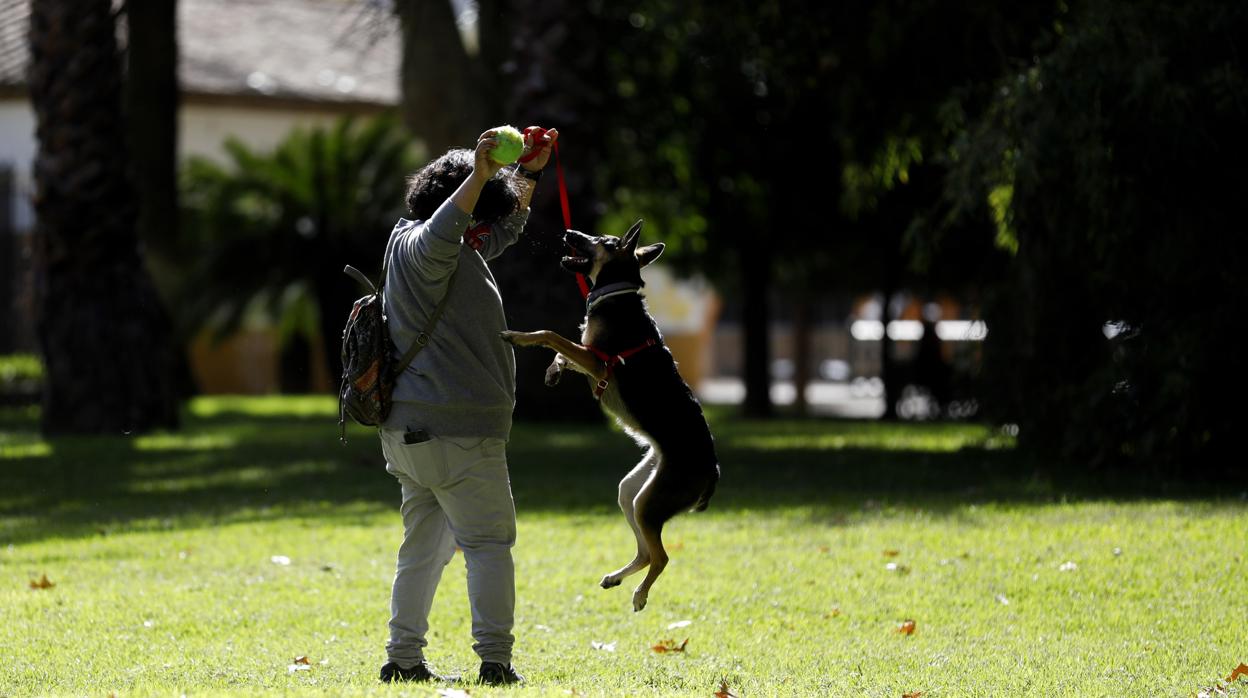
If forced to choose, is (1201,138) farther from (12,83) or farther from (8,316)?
(12,83)

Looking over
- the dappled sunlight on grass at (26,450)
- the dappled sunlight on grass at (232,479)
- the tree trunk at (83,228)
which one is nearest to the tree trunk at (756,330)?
the tree trunk at (83,228)

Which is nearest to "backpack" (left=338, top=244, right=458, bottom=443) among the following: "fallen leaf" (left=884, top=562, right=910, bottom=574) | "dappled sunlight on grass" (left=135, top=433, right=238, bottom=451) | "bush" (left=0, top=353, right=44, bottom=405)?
"fallen leaf" (left=884, top=562, right=910, bottom=574)

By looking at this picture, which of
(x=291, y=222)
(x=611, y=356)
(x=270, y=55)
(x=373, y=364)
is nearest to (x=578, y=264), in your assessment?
(x=611, y=356)

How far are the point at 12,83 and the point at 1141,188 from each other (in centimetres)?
2351

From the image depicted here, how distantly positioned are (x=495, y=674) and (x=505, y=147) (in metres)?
1.87

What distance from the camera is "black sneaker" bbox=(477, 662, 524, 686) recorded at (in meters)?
5.90

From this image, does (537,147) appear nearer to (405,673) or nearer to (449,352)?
(449,352)

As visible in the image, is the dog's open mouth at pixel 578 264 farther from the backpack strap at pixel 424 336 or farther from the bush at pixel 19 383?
the bush at pixel 19 383

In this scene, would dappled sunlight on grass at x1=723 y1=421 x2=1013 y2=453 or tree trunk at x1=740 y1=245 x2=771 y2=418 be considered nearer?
dappled sunlight on grass at x1=723 y1=421 x2=1013 y2=453

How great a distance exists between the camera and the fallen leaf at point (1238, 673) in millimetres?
6242

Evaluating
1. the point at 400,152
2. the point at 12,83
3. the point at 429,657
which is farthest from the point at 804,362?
the point at 429,657

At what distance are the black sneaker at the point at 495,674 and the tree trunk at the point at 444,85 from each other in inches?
531

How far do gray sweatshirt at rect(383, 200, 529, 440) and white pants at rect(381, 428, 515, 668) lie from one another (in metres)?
0.08

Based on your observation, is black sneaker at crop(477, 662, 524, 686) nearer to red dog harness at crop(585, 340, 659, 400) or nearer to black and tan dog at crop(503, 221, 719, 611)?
black and tan dog at crop(503, 221, 719, 611)
